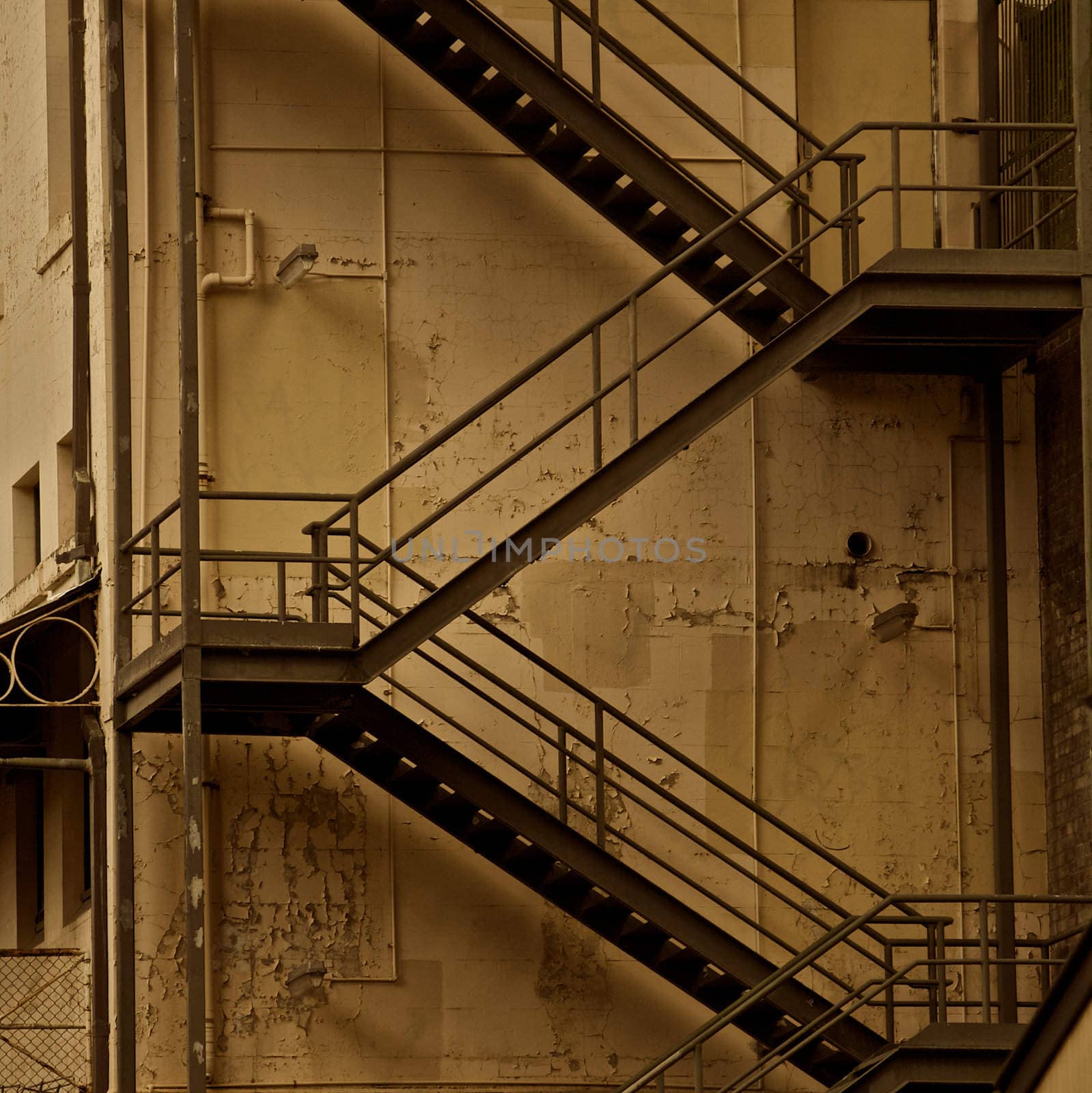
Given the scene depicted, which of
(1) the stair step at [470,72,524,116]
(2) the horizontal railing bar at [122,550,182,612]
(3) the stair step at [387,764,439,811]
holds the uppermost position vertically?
(1) the stair step at [470,72,524,116]

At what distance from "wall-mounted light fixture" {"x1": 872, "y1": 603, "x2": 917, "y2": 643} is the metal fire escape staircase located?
1.62 metres

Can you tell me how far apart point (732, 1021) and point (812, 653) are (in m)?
3.17

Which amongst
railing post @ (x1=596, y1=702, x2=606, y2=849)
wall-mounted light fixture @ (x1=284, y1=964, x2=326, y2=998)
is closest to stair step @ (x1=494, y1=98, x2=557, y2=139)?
railing post @ (x1=596, y1=702, x2=606, y2=849)

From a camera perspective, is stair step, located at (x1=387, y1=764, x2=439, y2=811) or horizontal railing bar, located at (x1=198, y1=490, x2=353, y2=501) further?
stair step, located at (x1=387, y1=764, x2=439, y2=811)

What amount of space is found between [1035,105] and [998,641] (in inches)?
156

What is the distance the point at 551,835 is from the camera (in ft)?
48.9

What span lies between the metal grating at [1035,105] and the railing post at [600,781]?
4486mm

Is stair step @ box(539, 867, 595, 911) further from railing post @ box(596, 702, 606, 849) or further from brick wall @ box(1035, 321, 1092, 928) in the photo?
brick wall @ box(1035, 321, 1092, 928)

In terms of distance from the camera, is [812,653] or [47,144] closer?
[812,653]

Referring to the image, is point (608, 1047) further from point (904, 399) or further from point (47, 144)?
point (47, 144)

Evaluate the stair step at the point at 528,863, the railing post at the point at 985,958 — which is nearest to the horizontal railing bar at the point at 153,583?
the stair step at the point at 528,863

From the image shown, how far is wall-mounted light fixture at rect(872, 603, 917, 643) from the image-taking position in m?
17.1

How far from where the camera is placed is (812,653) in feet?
55.9

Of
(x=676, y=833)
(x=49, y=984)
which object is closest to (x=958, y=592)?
(x=676, y=833)
